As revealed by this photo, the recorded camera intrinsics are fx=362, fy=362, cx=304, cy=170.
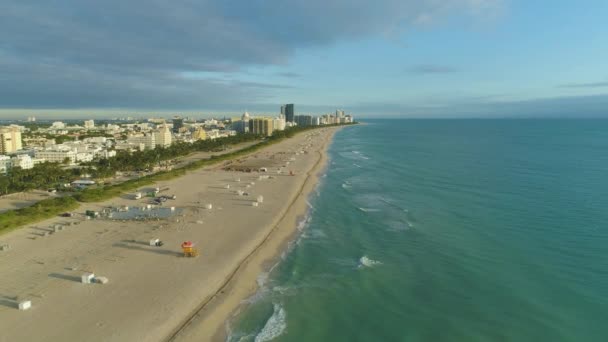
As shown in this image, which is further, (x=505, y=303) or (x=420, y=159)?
(x=420, y=159)

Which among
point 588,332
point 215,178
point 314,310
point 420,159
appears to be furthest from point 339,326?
point 420,159

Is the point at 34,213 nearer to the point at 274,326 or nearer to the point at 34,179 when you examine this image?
the point at 34,179

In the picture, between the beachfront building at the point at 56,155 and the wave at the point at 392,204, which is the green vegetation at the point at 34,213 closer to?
the wave at the point at 392,204

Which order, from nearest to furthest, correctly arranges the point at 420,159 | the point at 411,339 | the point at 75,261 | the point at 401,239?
the point at 411,339 → the point at 75,261 → the point at 401,239 → the point at 420,159

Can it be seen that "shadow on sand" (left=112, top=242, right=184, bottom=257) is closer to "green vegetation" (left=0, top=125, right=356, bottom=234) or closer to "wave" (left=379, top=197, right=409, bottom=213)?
"green vegetation" (left=0, top=125, right=356, bottom=234)

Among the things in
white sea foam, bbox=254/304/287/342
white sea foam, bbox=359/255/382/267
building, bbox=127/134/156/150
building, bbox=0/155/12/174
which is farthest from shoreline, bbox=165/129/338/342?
building, bbox=127/134/156/150

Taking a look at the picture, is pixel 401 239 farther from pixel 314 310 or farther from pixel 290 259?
pixel 314 310
